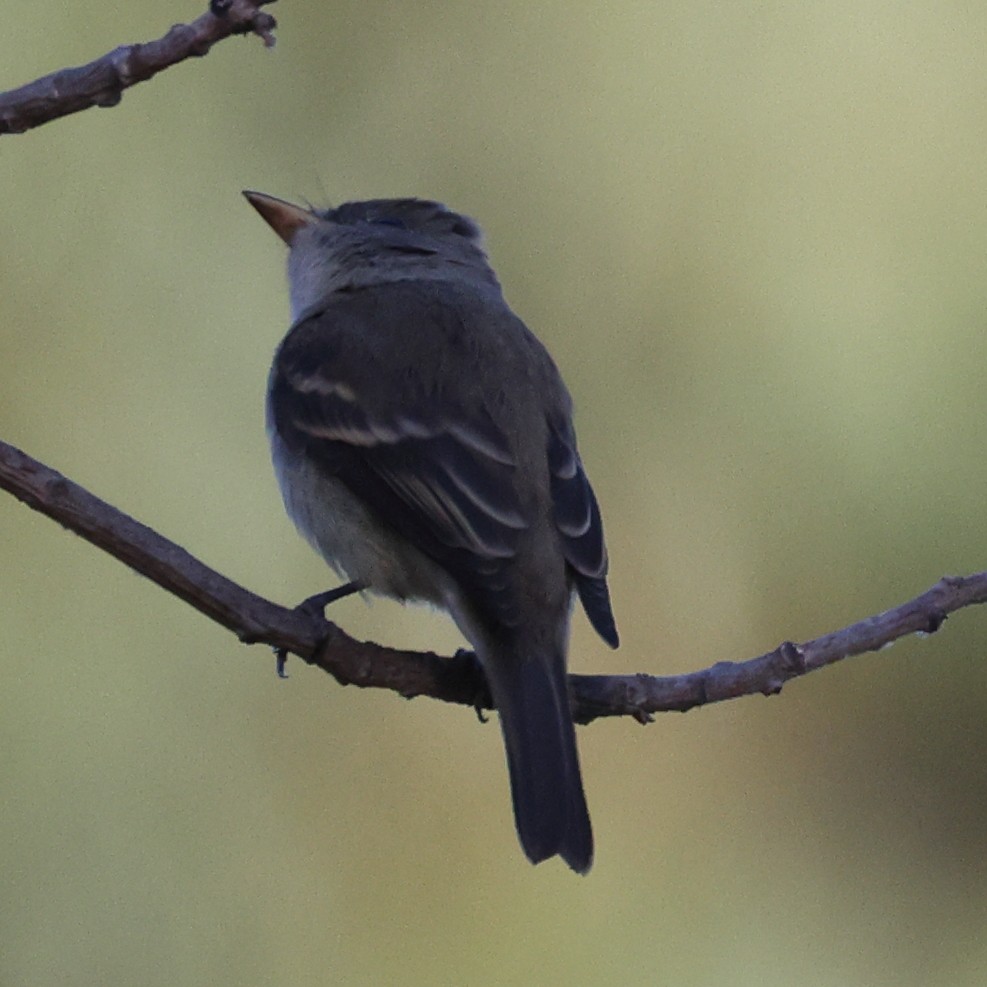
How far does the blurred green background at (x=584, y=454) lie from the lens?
562 centimetres

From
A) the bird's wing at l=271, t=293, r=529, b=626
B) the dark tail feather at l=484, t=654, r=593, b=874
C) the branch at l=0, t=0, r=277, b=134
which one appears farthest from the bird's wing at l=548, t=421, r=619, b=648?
the branch at l=0, t=0, r=277, b=134

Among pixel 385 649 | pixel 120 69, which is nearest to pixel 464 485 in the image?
pixel 385 649

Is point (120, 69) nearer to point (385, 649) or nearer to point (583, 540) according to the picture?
point (385, 649)

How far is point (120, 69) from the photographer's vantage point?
2.83 metres

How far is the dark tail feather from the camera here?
3.51 metres

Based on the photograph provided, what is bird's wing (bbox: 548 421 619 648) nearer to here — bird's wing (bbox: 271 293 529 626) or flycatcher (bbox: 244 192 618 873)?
flycatcher (bbox: 244 192 618 873)

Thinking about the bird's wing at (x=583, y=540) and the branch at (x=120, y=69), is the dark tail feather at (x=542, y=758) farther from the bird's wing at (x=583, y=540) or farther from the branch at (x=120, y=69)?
the branch at (x=120, y=69)

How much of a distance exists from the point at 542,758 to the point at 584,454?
2.59 metres

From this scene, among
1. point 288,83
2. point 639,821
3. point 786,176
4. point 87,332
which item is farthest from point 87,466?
point 786,176

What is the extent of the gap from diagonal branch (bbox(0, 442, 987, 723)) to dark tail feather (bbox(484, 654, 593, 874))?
102 millimetres

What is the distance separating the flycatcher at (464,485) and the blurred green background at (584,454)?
152cm

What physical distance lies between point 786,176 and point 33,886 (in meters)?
3.51

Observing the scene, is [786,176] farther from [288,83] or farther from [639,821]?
[639,821]

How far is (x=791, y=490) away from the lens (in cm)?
596
